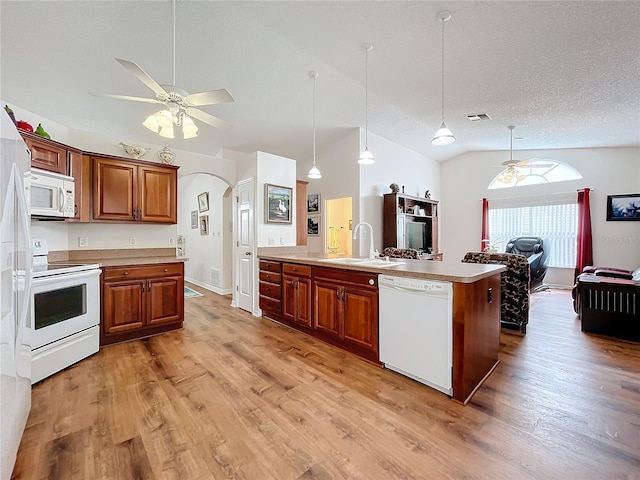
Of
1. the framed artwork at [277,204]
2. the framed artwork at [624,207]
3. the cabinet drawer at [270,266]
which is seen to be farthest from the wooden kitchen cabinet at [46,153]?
the framed artwork at [624,207]

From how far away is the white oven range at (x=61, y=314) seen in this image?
7.43 feet

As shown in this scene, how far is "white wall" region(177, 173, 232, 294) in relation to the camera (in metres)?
5.81

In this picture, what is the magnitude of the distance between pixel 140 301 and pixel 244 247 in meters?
1.61

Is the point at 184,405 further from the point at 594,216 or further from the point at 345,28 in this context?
the point at 594,216

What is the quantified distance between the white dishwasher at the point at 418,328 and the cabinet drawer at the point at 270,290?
168 centimetres

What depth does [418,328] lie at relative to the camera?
6.99ft

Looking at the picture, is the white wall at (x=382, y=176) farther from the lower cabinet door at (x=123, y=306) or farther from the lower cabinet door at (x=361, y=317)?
the lower cabinet door at (x=123, y=306)

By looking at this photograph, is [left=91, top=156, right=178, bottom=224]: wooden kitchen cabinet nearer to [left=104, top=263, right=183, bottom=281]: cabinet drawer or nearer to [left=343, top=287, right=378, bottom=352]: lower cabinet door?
[left=104, top=263, right=183, bottom=281]: cabinet drawer

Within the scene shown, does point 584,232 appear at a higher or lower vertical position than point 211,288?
higher

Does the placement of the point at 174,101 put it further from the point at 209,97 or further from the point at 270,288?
the point at 270,288

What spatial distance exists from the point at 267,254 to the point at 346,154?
A: 285 cm

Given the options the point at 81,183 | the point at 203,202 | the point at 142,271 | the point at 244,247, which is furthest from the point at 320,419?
the point at 203,202

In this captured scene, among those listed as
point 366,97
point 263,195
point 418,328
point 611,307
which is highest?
point 366,97

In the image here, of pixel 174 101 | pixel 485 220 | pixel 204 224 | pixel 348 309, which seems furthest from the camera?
pixel 485 220
